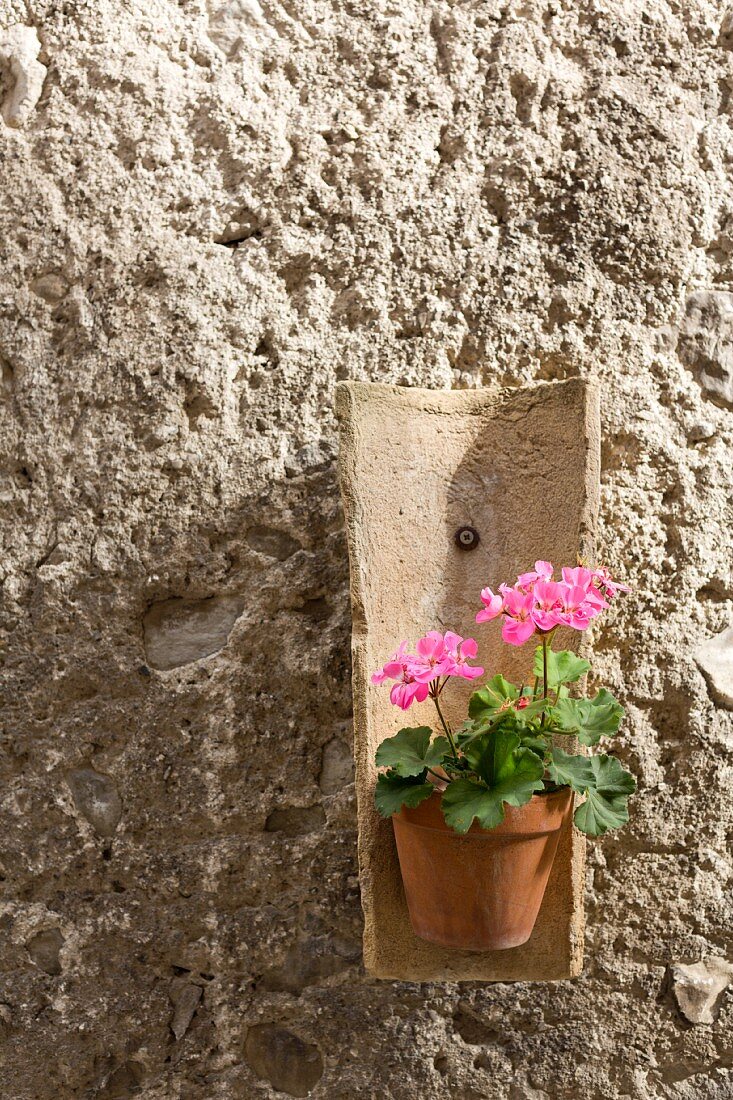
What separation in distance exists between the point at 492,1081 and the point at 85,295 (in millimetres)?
1560

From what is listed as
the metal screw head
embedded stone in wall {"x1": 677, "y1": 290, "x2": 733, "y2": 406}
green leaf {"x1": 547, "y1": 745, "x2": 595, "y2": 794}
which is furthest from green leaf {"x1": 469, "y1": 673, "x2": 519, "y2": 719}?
embedded stone in wall {"x1": 677, "y1": 290, "x2": 733, "y2": 406}

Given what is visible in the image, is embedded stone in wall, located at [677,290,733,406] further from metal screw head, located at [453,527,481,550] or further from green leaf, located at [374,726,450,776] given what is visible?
green leaf, located at [374,726,450,776]

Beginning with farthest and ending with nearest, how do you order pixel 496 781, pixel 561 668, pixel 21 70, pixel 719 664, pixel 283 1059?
pixel 21 70 < pixel 719 664 < pixel 283 1059 < pixel 561 668 < pixel 496 781

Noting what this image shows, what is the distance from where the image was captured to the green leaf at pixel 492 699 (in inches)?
52.9

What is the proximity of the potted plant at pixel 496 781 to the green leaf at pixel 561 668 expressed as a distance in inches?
1.0

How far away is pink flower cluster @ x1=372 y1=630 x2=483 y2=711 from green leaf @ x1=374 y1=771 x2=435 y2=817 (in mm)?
127

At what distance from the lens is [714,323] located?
173 centimetres

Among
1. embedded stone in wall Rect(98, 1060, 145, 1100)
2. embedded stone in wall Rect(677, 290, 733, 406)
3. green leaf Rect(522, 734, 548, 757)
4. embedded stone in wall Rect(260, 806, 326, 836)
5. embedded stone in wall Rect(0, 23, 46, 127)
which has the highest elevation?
embedded stone in wall Rect(0, 23, 46, 127)

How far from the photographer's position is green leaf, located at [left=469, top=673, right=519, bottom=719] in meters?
1.34

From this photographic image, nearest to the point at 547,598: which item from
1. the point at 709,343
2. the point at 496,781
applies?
the point at 496,781

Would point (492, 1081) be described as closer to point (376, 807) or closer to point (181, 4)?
point (376, 807)

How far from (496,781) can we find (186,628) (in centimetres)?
63

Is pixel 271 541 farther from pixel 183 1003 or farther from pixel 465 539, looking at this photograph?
pixel 183 1003

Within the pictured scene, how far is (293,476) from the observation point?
1613mm
